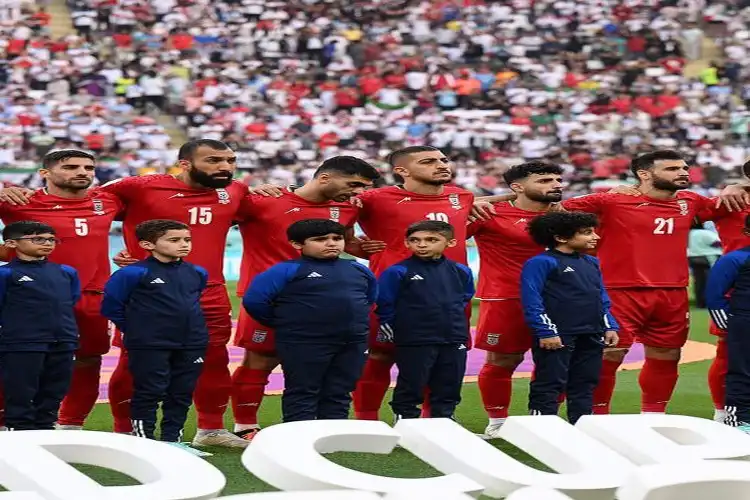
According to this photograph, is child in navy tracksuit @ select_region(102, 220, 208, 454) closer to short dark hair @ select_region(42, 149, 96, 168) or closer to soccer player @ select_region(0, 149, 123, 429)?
soccer player @ select_region(0, 149, 123, 429)

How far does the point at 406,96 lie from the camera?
25797 mm

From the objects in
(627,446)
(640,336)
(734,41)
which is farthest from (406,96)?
(627,446)

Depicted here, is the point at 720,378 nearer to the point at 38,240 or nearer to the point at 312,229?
the point at 312,229

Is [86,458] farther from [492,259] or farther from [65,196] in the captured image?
[492,259]

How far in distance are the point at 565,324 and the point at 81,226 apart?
2861 millimetres

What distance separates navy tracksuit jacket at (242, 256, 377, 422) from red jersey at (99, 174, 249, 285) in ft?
1.64

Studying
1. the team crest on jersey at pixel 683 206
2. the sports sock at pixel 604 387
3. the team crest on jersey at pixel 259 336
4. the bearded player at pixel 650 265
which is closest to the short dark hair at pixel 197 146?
the team crest on jersey at pixel 259 336

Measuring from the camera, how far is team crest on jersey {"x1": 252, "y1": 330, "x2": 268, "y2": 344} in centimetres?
870

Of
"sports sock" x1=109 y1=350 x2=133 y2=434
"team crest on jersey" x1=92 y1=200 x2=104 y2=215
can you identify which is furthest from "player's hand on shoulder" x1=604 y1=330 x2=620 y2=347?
"team crest on jersey" x1=92 y1=200 x2=104 y2=215

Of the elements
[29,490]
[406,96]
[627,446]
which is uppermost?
[29,490]

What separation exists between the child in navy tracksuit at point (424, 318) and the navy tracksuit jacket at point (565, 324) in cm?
45

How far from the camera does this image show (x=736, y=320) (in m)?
9.29

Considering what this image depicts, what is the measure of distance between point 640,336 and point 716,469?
3.25 m

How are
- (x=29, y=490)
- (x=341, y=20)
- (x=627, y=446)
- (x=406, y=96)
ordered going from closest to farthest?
(x=29, y=490), (x=627, y=446), (x=406, y=96), (x=341, y=20)
